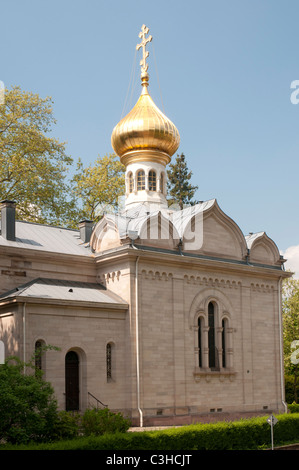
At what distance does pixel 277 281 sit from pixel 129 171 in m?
9.11

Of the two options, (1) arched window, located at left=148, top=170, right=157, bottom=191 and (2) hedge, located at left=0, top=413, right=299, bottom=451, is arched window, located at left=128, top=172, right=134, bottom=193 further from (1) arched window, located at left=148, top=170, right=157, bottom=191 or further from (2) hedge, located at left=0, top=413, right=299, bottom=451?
(2) hedge, located at left=0, top=413, right=299, bottom=451

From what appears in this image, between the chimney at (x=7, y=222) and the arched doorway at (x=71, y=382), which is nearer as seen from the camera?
the arched doorway at (x=71, y=382)

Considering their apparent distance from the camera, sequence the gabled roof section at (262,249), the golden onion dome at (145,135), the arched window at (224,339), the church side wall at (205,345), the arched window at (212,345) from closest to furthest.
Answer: the church side wall at (205,345)
the arched window at (212,345)
the arched window at (224,339)
the gabled roof section at (262,249)
the golden onion dome at (145,135)

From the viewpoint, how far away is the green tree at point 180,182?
6281 cm

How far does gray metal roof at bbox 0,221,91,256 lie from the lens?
25.6 metres

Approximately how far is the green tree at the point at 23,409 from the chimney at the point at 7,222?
7765 mm

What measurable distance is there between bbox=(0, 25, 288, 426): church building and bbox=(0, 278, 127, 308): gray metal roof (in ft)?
0.19

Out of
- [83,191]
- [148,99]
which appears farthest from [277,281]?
[83,191]

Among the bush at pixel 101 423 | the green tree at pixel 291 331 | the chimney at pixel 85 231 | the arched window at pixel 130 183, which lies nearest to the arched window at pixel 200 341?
the chimney at pixel 85 231

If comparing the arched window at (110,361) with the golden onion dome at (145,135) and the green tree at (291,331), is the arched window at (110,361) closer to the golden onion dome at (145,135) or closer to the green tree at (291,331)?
the golden onion dome at (145,135)

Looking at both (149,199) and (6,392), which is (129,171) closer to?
(149,199)

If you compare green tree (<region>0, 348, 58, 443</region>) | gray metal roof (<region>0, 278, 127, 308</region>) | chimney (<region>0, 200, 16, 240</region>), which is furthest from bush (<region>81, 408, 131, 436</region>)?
chimney (<region>0, 200, 16, 240</region>)

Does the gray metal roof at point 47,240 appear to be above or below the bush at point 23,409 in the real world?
above

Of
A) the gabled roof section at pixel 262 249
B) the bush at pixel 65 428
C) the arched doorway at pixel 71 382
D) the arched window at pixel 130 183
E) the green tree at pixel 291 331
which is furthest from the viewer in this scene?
the green tree at pixel 291 331
